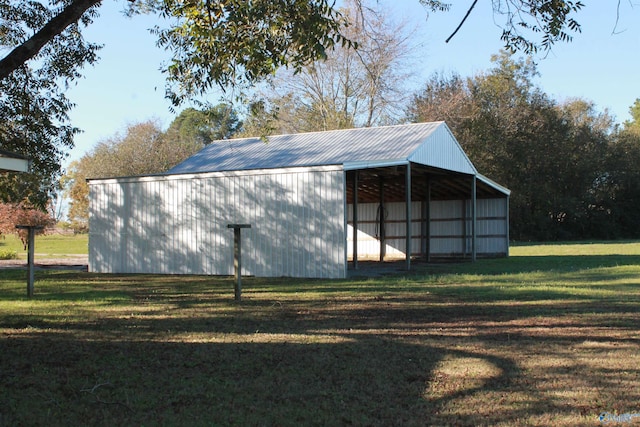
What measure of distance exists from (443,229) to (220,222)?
41.1 feet

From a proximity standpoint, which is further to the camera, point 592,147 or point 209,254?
point 592,147

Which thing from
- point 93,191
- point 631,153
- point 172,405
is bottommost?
point 172,405

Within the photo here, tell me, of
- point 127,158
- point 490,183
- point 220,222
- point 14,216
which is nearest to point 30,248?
point 220,222

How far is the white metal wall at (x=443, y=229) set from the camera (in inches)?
1055

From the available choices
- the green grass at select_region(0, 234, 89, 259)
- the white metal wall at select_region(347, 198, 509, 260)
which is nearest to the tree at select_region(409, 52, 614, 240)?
the white metal wall at select_region(347, 198, 509, 260)

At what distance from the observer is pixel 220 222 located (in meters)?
17.4

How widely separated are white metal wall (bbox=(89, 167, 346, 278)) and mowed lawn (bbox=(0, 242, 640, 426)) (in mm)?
4184

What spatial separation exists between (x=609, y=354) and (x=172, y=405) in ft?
13.4

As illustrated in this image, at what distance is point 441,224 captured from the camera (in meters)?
27.5

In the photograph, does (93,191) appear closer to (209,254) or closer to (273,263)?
(209,254)

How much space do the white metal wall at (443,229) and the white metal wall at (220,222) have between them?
10.9 metres

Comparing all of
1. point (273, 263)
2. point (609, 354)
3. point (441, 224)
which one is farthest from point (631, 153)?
point (609, 354)

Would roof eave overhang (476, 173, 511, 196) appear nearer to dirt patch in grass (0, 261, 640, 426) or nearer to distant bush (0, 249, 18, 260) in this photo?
dirt patch in grass (0, 261, 640, 426)

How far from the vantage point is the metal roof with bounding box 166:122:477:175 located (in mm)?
18094
